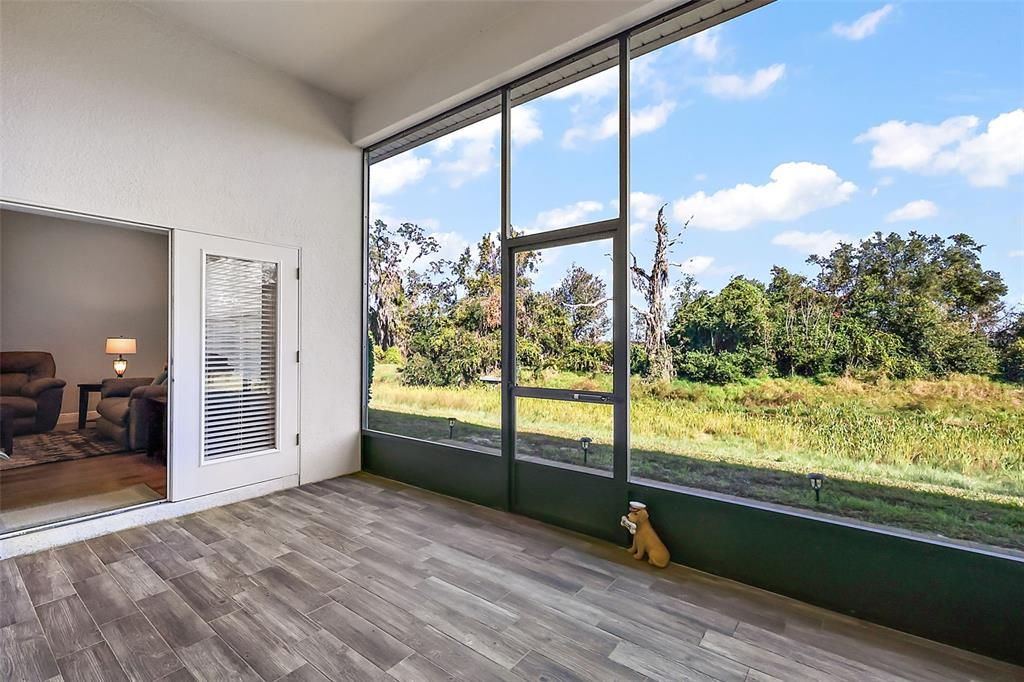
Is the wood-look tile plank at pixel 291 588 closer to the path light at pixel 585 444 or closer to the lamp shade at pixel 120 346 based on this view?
the path light at pixel 585 444

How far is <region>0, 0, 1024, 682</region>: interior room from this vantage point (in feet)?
6.40

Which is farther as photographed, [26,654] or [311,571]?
[311,571]

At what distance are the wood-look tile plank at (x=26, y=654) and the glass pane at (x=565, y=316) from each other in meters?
2.61

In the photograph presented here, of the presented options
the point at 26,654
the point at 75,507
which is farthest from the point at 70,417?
the point at 26,654

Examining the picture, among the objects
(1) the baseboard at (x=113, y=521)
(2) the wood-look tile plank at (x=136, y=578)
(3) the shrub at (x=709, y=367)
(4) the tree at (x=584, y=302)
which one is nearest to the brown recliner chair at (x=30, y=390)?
(1) the baseboard at (x=113, y=521)

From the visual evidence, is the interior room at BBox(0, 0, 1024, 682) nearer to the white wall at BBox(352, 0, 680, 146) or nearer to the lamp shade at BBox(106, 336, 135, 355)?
the white wall at BBox(352, 0, 680, 146)

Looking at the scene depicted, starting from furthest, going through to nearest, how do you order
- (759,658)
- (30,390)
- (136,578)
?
(30,390) < (136,578) < (759,658)

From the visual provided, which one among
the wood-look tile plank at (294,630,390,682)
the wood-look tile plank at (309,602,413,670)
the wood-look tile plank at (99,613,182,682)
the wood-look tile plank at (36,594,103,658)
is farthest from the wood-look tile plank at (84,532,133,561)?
the wood-look tile plank at (294,630,390,682)

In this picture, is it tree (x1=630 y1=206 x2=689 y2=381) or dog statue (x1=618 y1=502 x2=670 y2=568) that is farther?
tree (x1=630 y1=206 x2=689 y2=381)

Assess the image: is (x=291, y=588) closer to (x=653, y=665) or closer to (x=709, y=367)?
(x=653, y=665)

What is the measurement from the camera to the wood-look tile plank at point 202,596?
2102 mm

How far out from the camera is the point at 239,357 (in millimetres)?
3623

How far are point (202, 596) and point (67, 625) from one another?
19.2 inches

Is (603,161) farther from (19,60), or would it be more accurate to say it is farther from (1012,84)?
(19,60)
